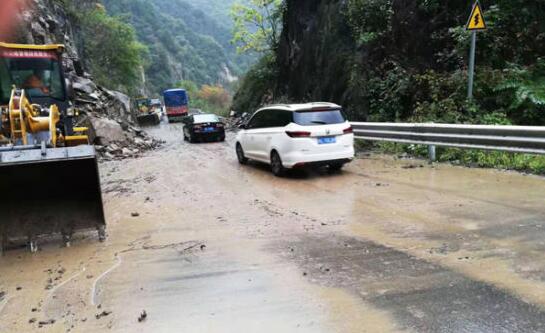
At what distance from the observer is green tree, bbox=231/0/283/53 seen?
133ft

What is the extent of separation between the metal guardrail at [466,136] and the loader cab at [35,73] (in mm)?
8186

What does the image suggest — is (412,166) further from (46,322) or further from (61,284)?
(46,322)

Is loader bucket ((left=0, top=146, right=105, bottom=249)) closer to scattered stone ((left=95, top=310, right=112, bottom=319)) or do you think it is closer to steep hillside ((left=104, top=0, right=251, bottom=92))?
scattered stone ((left=95, top=310, right=112, bottom=319))

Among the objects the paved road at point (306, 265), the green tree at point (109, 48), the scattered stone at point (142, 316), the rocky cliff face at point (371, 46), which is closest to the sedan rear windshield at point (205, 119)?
the rocky cliff face at point (371, 46)

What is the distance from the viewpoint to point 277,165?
11.4 metres

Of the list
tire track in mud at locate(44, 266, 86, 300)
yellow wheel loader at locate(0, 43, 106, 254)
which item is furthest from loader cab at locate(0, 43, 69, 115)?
tire track in mud at locate(44, 266, 86, 300)

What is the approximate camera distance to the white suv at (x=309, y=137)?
35.1 feet

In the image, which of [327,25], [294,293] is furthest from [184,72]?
[294,293]

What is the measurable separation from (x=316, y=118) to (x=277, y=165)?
4.94 ft

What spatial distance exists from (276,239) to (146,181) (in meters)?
6.33

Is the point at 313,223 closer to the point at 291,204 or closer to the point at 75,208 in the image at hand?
the point at 291,204

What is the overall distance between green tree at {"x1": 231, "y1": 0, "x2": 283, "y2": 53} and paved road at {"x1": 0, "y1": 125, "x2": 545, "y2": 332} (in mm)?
32095

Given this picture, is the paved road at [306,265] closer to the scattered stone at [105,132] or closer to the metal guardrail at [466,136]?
the metal guardrail at [466,136]

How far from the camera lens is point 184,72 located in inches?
4953
